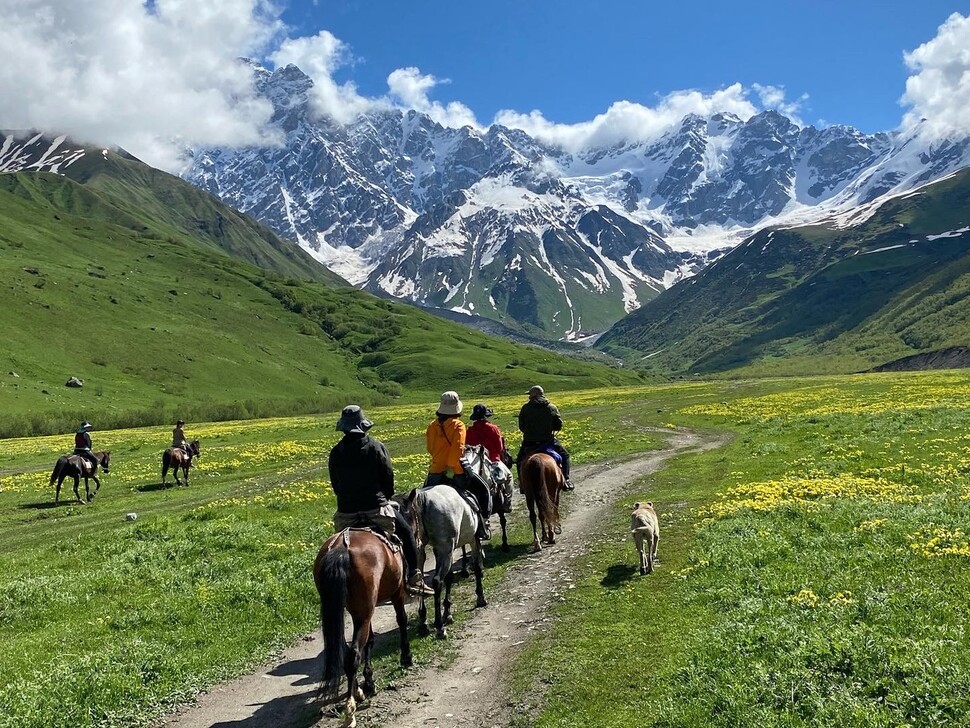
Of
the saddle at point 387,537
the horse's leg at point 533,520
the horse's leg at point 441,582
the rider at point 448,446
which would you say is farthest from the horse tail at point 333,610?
the horse's leg at point 533,520

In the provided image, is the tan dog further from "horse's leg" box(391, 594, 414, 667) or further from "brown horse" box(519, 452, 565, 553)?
"horse's leg" box(391, 594, 414, 667)

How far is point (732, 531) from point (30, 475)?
53235mm

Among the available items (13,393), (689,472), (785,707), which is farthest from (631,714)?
(13,393)

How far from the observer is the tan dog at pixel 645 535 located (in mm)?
A: 17438

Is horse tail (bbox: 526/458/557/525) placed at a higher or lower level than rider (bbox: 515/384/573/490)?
lower

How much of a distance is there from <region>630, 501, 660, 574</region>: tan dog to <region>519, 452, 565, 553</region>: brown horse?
14.5ft

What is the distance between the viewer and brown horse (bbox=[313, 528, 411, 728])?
10.7m

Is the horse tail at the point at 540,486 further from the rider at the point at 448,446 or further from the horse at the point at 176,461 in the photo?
the horse at the point at 176,461

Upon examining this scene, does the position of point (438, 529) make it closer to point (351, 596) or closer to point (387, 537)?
point (387, 537)

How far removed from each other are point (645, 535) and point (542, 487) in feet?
16.3

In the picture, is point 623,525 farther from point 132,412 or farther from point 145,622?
point 132,412

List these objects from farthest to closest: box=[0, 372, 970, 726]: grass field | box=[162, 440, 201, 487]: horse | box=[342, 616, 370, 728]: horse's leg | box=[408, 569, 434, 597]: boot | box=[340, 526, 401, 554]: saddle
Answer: box=[162, 440, 201, 487]: horse
box=[408, 569, 434, 597]: boot
box=[340, 526, 401, 554]: saddle
box=[342, 616, 370, 728]: horse's leg
box=[0, 372, 970, 726]: grass field

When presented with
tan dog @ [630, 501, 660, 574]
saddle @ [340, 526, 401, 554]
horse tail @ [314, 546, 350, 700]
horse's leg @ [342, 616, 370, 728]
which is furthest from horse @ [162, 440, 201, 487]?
horse tail @ [314, 546, 350, 700]

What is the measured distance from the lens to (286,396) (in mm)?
190125
